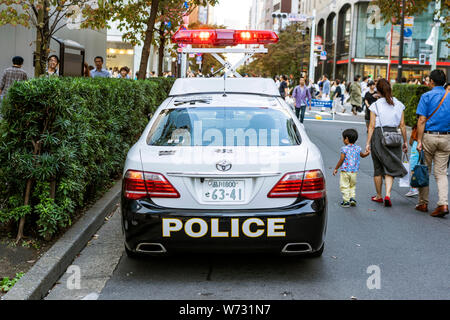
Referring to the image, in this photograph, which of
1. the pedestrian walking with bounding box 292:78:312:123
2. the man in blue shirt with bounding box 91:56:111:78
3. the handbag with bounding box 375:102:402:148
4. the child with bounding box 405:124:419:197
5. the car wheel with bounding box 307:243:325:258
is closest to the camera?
the car wheel with bounding box 307:243:325:258

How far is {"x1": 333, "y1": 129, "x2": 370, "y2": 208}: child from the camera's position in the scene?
8109 millimetres

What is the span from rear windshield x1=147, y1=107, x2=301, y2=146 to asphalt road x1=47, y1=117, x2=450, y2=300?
1142 millimetres

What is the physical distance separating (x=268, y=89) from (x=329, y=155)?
713 cm

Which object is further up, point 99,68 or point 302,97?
point 99,68

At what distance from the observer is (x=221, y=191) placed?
15.4 feet

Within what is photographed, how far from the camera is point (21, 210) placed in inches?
217

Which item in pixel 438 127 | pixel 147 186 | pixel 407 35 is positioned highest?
pixel 407 35

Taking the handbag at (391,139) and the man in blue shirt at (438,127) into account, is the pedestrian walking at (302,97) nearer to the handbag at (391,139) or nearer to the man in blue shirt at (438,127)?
the handbag at (391,139)

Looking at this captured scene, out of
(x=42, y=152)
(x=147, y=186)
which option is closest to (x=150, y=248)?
(x=147, y=186)

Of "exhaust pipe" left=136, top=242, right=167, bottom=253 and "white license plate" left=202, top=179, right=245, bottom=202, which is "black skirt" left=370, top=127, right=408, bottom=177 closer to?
"white license plate" left=202, top=179, right=245, bottom=202

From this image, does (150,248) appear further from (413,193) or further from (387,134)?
(413,193)

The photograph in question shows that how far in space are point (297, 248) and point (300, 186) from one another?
0.51m

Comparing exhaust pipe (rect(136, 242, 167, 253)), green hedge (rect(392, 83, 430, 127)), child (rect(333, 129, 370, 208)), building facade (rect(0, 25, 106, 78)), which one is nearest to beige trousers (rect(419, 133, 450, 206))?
child (rect(333, 129, 370, 208))
